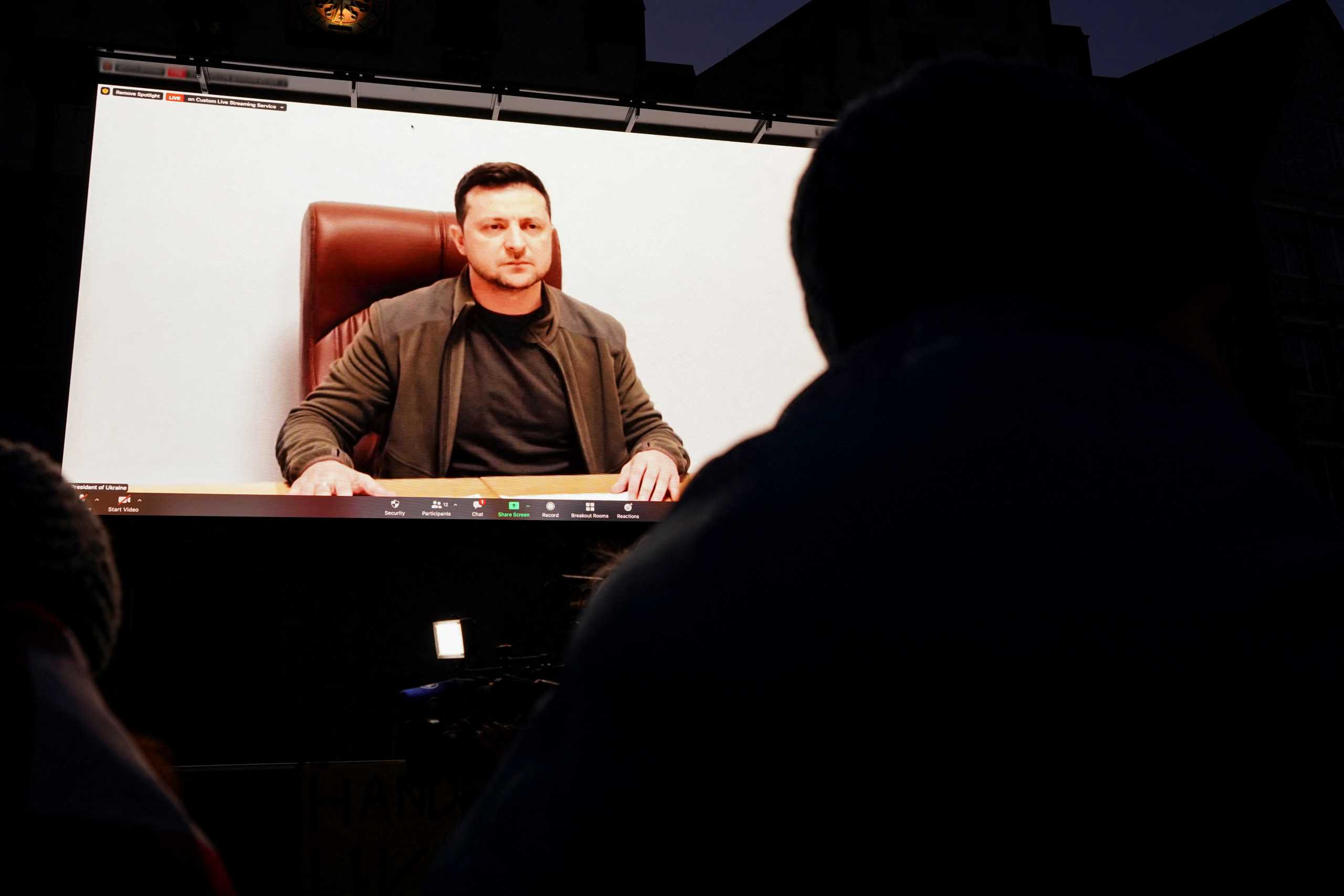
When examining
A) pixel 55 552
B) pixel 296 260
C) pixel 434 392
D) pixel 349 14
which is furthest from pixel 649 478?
pixel 55 552

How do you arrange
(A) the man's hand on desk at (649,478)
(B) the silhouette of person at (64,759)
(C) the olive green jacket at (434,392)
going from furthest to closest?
(A) the man's hand on desk at (649,478) → (C) the olive green jacket at (434,392) → (B) the silhouette of person at (64,759)

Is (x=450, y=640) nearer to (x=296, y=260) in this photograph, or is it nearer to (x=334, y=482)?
(x=334, y=482)

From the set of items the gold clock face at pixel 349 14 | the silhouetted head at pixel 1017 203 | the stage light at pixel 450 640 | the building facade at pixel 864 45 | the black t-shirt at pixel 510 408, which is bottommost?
the stage light at pixel 450 640

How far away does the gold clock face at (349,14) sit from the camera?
3395 millimetres

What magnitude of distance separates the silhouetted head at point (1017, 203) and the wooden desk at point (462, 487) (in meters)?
2.00

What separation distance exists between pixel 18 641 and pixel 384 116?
105 inches

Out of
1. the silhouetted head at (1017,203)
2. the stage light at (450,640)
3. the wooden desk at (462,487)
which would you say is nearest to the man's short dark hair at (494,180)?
the wooden desk at (462,487)

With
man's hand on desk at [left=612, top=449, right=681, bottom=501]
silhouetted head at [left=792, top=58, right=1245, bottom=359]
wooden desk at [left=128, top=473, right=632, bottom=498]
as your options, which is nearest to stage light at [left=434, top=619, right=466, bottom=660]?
wooden desk at [left=128, top=473, right=632, bottom=498]

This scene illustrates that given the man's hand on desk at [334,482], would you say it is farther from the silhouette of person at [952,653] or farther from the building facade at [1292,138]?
the building facade at [1292,138]

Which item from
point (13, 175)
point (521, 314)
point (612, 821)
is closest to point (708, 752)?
point (612, 821)

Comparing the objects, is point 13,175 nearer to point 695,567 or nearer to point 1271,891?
point 695,567

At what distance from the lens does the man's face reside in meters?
2.77

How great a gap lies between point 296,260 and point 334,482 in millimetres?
645

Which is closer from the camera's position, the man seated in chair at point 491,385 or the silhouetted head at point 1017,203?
the silhouetted head at point 1017,203
